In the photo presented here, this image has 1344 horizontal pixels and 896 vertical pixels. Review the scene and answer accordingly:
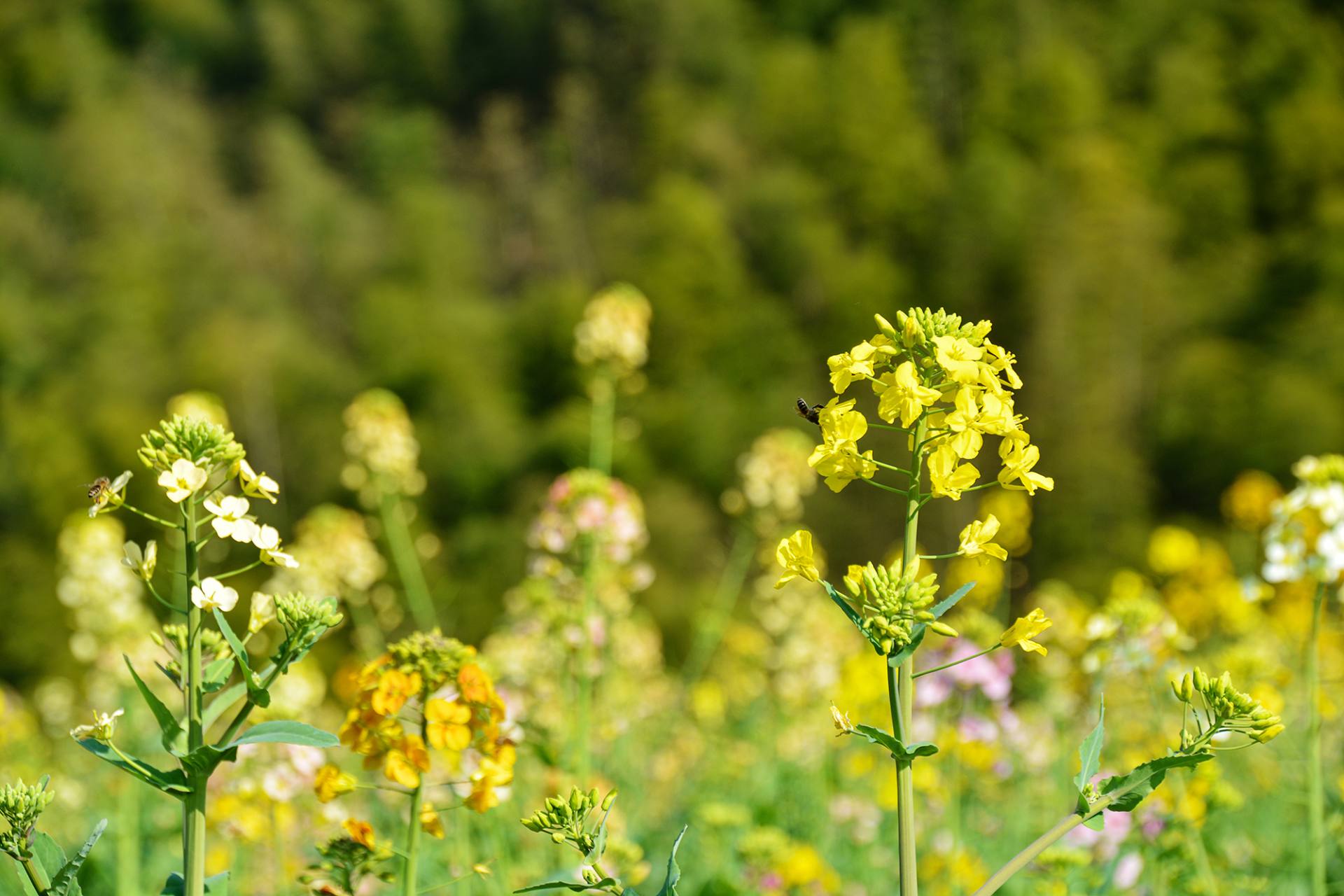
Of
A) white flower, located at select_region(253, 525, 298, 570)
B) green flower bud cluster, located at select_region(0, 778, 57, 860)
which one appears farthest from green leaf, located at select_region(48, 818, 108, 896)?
white flower, located at select_region(253, 525, 298, 570)

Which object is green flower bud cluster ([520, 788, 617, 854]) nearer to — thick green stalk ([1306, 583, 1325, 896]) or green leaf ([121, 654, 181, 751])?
green leaf ([121, 654, 181, 751])

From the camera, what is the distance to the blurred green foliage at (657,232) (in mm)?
16578

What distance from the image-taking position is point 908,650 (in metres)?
1.00

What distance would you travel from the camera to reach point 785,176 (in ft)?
80.1

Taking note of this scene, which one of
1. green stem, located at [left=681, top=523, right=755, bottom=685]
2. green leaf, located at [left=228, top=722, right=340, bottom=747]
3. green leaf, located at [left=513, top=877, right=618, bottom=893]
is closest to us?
green leaf, located at [left=513, top=877, right=618, bottom=893]

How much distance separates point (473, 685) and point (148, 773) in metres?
0.41

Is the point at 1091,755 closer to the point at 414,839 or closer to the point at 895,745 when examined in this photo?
the point at 895,745

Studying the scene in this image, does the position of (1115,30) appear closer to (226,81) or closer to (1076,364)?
(1076,364)

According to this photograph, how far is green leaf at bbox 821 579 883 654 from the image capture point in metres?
0.99

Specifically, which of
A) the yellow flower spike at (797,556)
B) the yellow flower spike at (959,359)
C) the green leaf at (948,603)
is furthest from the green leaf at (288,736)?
the yellow flower spike at (959,359)

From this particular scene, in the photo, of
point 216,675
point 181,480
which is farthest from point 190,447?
point 216,675

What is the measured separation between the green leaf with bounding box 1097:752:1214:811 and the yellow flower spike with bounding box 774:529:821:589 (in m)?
0.34

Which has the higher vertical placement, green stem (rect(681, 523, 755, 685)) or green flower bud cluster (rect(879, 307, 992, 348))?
green stem (rect(681, 523, 755, 685))

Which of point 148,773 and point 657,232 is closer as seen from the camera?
point 148,773
